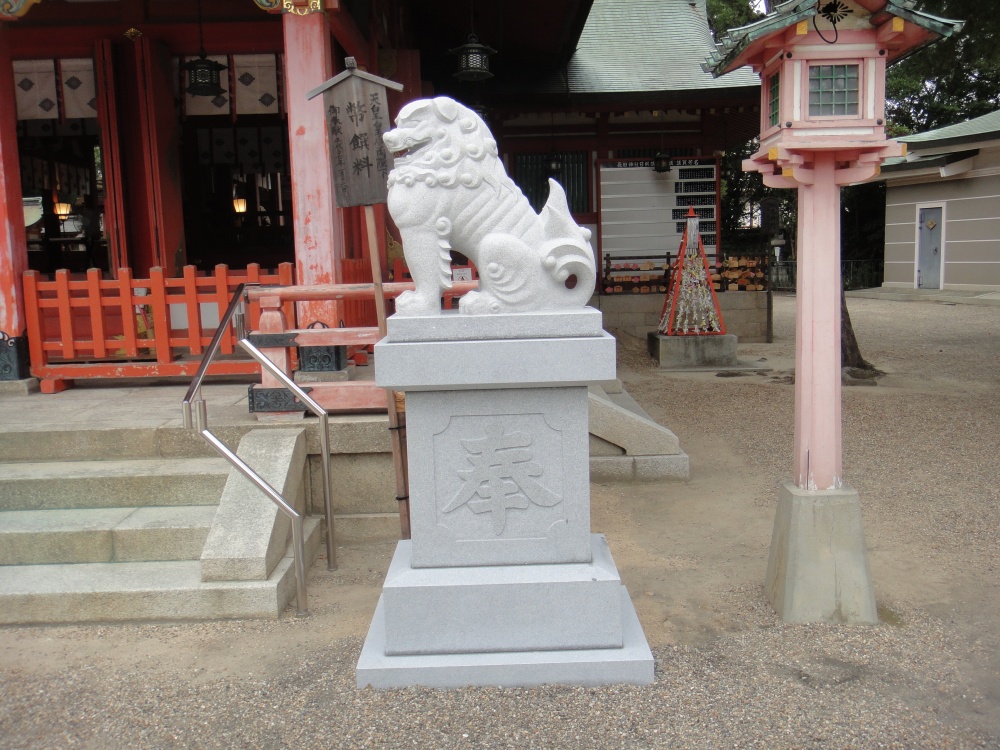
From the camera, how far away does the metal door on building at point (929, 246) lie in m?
21.5

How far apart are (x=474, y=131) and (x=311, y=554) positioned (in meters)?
2.56

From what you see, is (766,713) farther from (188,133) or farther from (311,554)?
(188,133)

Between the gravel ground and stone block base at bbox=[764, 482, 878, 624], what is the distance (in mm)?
105

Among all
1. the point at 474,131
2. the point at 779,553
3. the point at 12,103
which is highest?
the point at 12,103

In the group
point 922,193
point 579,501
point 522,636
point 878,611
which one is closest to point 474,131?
point 579,501

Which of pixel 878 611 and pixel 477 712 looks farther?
pixel 878 611

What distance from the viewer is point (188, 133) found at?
932 centimetres

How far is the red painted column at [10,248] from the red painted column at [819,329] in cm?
536

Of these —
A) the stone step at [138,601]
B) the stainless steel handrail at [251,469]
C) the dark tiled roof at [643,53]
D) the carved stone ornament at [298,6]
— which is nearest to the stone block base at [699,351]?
the dark tiled roof at [643,53]

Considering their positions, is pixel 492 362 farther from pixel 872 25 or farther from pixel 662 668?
pixel 872 25

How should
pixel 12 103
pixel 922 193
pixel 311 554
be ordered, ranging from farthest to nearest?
pixel 922 193
pixel 12 103
pixel 311 554

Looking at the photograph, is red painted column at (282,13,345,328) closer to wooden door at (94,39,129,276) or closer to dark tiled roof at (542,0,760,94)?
wooden door at (94,39,129,276)

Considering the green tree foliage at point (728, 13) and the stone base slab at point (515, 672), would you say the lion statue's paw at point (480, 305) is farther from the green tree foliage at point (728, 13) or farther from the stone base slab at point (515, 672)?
the green tree foliage at point (728, 13)

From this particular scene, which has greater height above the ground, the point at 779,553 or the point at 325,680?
the point at 779,553
